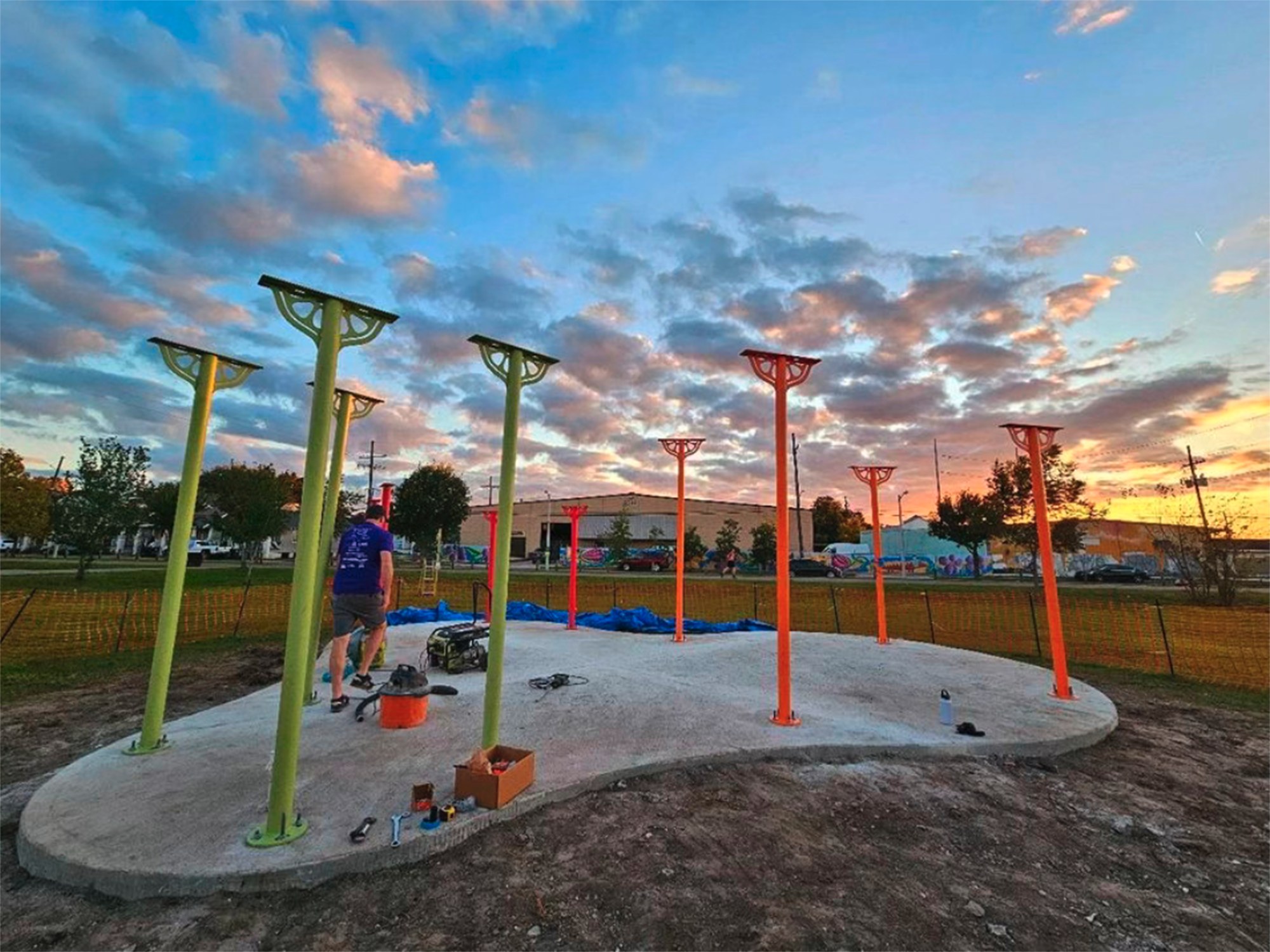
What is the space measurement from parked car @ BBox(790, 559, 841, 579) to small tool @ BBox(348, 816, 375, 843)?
41525 millimetres

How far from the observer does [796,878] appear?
9.43 feet

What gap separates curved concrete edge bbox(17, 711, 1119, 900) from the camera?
2637 millimetres

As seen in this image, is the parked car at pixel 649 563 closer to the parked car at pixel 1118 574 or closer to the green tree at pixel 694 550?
the green tree at pixel 694 550

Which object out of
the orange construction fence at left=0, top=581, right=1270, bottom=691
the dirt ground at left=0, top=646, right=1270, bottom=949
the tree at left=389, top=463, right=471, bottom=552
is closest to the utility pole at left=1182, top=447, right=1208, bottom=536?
the orange construction fence at left=0, top=581, right=1270, bottom=691

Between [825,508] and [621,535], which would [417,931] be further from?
[825,508]

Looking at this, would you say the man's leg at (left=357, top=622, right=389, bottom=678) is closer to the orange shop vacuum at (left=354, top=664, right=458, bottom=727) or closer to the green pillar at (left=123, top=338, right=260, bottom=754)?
the orange shop vacuum at (left=354, top=664, right=458, bottom=727)

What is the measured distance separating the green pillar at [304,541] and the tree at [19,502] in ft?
122

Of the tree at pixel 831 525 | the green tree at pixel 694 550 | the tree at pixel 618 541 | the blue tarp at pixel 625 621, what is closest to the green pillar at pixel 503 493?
the blue tarp at pixel 625 621

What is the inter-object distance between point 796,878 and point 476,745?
8.13ft

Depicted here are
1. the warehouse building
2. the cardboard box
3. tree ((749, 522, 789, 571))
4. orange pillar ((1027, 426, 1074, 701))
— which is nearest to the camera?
the cardboard box

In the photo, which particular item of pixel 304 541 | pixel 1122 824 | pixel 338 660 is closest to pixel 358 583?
pixel 338 660

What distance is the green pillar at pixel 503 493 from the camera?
3797 millimetres

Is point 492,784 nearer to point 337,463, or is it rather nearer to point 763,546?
point 337,463

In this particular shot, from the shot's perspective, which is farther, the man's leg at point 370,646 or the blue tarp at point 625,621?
the blue tarp at point 625,621
